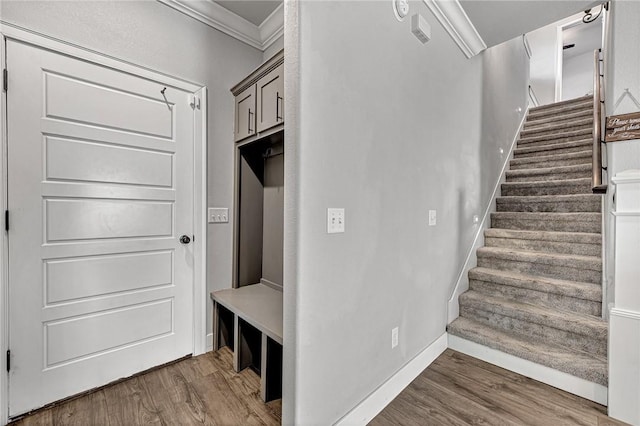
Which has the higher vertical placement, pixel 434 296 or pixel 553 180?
pixel 553 180

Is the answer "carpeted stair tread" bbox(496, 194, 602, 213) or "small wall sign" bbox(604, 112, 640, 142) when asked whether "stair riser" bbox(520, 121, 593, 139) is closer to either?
"carpeted stair tread" bbox(496, 194, 602, 213)

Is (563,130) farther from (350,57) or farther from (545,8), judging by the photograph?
(350,57)

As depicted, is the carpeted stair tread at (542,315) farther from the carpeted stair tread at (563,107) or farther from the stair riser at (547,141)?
the carpeted stair tread at (563,107)

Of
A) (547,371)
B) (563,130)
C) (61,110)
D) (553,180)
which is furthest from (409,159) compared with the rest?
(563,130)

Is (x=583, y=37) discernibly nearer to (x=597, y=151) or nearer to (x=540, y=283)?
(x=597, y=151)

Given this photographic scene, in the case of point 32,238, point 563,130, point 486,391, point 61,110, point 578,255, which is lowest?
point 486,391

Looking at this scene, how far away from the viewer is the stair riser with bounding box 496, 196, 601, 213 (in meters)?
2.87

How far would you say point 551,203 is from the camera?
3.15 m

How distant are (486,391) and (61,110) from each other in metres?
3.19

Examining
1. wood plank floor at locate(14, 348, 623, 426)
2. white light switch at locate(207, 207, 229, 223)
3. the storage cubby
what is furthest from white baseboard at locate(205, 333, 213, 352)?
white light switch at locate(207, 207, 229, 223)

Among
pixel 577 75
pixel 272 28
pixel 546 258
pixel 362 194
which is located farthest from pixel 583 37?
pixel 362 194

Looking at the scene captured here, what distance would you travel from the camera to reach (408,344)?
1970mm

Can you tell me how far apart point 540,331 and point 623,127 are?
150cm

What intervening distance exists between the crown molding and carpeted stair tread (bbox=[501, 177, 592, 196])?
328cm
